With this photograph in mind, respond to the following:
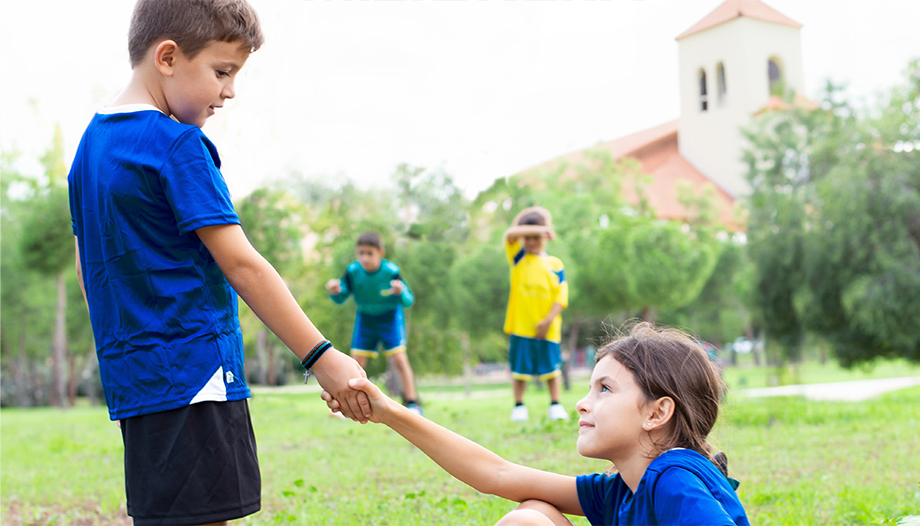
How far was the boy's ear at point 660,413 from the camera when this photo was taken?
1518 mm

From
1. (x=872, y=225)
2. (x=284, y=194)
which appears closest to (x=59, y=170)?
(x=284, y=194)

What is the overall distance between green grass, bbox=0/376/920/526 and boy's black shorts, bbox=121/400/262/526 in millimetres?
1027

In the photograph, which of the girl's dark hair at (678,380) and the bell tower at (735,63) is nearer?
the girl's dark hair at (678,380)

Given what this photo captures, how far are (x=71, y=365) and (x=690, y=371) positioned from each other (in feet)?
81.4

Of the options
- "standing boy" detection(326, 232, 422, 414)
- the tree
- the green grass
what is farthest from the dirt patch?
the tree

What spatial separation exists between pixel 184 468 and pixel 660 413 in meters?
0.95

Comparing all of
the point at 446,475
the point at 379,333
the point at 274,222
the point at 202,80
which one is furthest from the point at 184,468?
the point at 274,222

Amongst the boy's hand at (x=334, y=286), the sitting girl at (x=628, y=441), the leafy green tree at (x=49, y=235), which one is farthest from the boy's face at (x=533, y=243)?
the leafy green tree at (x=49, y=235)

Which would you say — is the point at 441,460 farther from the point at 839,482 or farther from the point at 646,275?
the point at 646,275

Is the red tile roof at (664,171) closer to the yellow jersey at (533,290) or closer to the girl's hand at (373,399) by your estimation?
the yellow jersey at (533,290)

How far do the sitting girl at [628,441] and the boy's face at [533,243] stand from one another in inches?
164

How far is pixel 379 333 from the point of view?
657 cm

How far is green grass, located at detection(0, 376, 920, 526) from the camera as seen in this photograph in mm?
2627

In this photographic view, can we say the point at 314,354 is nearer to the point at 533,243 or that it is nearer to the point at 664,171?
the point at 533,243
